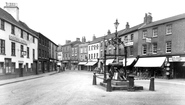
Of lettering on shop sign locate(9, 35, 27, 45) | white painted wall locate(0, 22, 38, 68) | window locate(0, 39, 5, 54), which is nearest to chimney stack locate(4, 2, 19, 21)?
white painted wall locate(0, 22, 38, 68)

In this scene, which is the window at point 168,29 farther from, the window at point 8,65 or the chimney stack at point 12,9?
the chimney stack at point 12,9

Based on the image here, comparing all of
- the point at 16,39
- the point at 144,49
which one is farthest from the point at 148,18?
the point at 16,39

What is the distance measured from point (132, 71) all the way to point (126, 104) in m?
22.9

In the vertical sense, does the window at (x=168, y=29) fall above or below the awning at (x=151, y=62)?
above

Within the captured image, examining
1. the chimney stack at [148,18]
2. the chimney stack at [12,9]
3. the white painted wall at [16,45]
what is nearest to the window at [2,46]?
the white painted wall at [16,45]

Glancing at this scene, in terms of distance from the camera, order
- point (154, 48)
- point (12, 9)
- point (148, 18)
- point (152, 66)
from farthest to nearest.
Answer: point (148, 18)
point (12, 9)
point (154, 48)
point (152, 66)

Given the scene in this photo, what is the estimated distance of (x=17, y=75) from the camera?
23188 millimetres

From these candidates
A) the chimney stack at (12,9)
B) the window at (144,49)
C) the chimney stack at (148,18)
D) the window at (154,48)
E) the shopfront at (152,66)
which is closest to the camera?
the shopfront at (152,66)

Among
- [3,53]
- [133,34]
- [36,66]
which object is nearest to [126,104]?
[3,53]

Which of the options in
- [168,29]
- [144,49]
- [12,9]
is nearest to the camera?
[168,29]

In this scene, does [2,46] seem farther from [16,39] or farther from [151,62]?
[151,62]

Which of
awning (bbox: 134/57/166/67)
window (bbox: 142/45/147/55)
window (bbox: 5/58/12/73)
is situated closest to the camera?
window (bbox: 5/58/12/73)

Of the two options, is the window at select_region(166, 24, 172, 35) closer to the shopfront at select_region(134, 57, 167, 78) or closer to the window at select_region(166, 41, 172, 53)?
the window at select_region(166, 41, 172, 53)

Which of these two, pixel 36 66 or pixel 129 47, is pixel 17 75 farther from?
pixel 129 47
